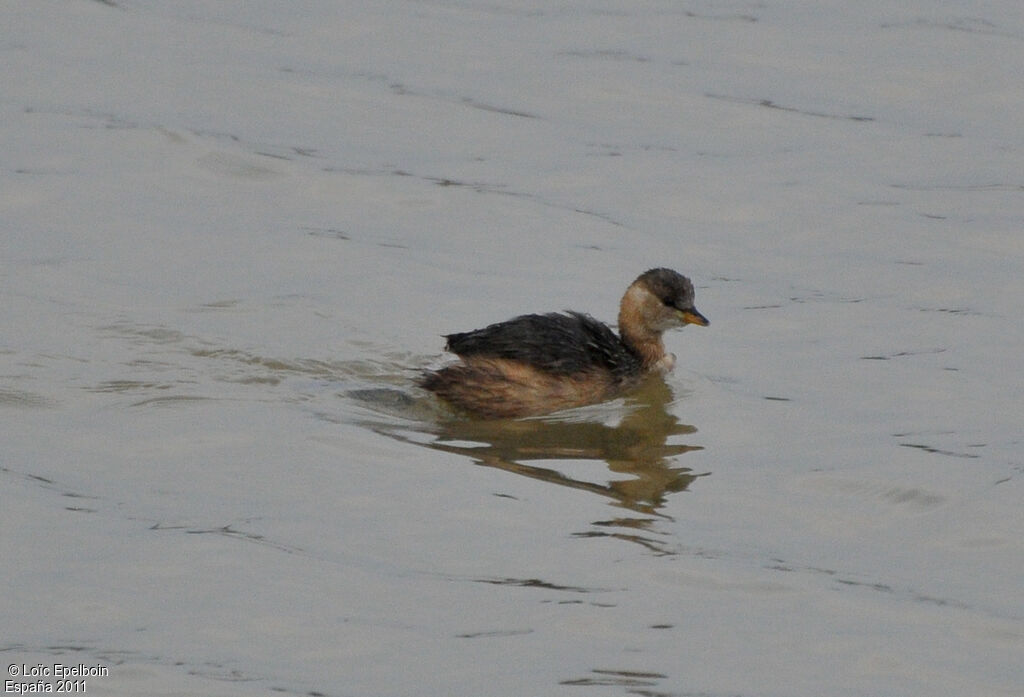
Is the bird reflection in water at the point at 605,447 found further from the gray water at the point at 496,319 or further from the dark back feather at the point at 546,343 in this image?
the dark back feather at the point at 546,343

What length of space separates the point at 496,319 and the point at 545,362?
4.16 feet

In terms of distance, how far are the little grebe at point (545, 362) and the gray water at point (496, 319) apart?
164mm

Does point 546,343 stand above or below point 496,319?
above

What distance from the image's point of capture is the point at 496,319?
1077 cm

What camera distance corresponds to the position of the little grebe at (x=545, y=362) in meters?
9.52

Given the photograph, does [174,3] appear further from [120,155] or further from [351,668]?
[351,668]

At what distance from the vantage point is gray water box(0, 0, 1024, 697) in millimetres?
6660

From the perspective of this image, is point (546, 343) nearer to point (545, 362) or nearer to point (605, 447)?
point (545, 362)

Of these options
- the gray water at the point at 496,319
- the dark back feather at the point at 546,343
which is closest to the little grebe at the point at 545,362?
the dark back feather at the point at 546,343

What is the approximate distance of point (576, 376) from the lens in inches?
382

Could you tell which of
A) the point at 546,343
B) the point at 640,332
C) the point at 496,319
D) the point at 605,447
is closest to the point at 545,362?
the point at 546,343

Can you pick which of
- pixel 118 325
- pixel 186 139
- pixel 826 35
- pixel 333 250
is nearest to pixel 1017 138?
pixel 826 35

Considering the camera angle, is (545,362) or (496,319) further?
(496,319)

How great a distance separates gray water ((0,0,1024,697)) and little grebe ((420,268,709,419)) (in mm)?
164
